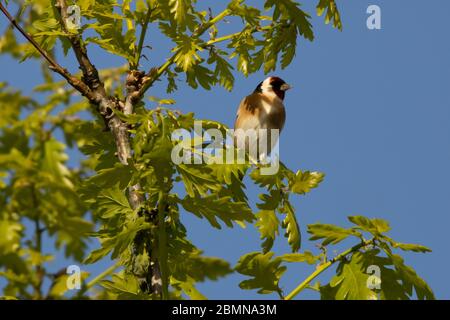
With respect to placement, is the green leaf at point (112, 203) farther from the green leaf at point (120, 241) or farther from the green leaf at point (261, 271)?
the green leaf at point (261, 271)

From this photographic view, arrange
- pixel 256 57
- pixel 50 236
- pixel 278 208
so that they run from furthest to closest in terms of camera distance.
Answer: pixel 50 236
pixel 256 57
pixel 278 208

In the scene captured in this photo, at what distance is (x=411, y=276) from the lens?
13.9ft

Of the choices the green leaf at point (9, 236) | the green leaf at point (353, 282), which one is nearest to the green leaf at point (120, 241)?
the green leaf at point (353, 282)

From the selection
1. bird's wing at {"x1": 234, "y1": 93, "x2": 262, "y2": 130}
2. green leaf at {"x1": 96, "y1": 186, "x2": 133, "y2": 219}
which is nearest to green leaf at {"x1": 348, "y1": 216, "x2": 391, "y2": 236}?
green leaf at {"x1": 96, "y1": 186, "x2": 133, "y2": 219}

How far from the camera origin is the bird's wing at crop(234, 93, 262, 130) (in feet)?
29.2

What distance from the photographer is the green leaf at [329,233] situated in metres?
4.35

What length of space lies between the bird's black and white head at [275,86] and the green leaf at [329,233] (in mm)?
5882

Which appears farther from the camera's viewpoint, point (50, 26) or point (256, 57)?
point (256, 57)

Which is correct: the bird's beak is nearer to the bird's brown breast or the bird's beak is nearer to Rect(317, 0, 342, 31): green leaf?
the bird's brown breast

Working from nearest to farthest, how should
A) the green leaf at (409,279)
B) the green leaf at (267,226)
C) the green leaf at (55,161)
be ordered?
1. the green leaf at (409,279)
2. the green leaf at (267,226)
3. the green leaf at (55,161)
